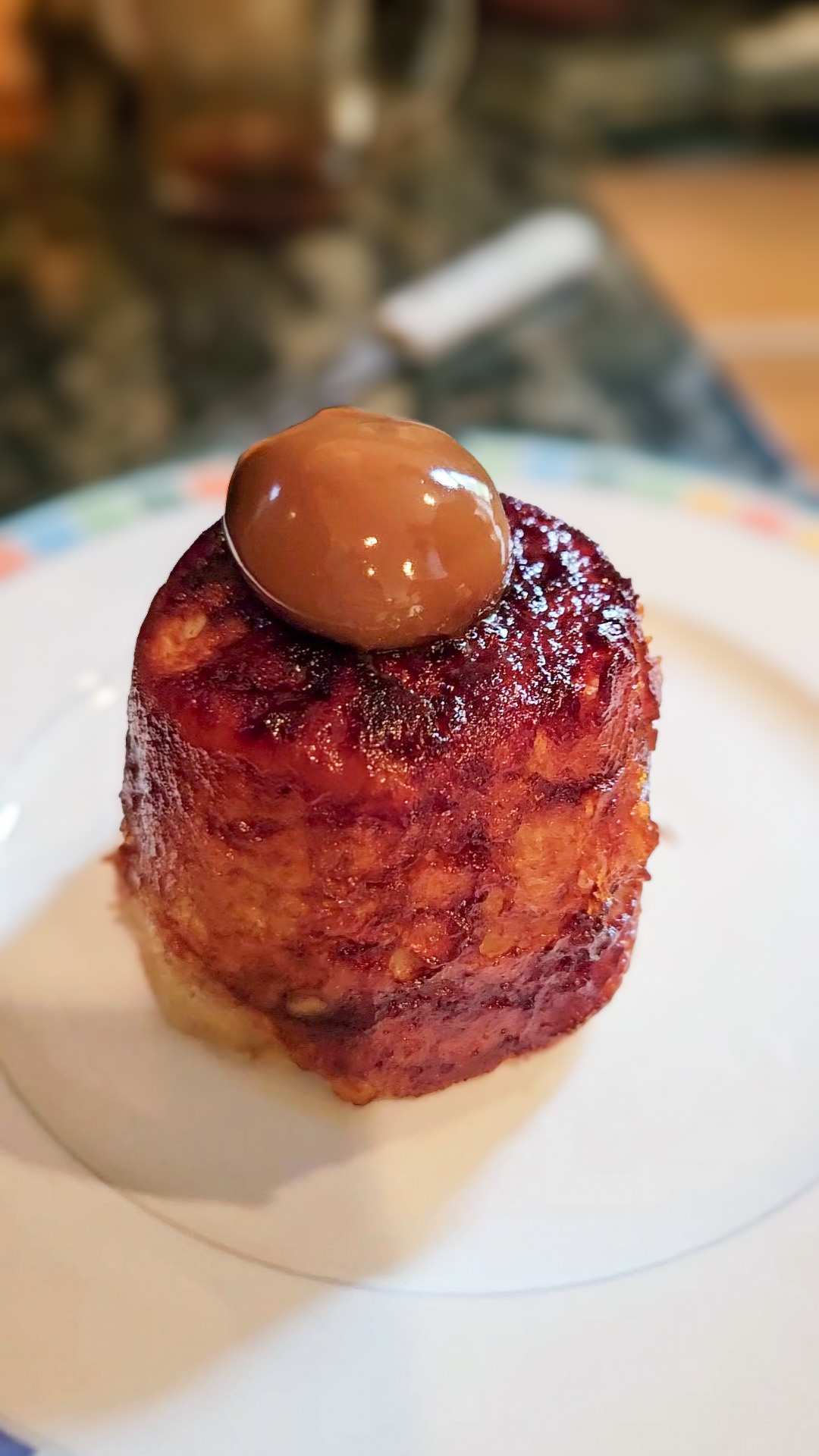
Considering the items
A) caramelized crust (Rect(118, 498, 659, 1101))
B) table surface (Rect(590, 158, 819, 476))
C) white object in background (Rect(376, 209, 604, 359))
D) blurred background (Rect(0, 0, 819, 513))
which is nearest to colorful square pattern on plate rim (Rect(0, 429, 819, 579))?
blurred background (Rect(0, 0, 819, 513))

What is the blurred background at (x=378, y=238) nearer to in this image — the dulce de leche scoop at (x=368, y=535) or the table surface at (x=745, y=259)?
the table surface at (x=745, y=259)

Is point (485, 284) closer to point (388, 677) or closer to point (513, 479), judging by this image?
point (513, 479)

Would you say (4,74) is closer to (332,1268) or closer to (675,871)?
(675,871)

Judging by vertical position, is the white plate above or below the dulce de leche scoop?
below

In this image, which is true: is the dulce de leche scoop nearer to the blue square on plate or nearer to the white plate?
the white plate

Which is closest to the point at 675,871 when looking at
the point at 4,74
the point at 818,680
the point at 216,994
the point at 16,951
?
the point at 818,680

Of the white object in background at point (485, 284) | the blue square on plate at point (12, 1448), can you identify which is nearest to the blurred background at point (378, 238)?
the white object in background at point (485, 284)

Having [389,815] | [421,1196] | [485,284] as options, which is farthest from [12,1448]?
[485,284]
